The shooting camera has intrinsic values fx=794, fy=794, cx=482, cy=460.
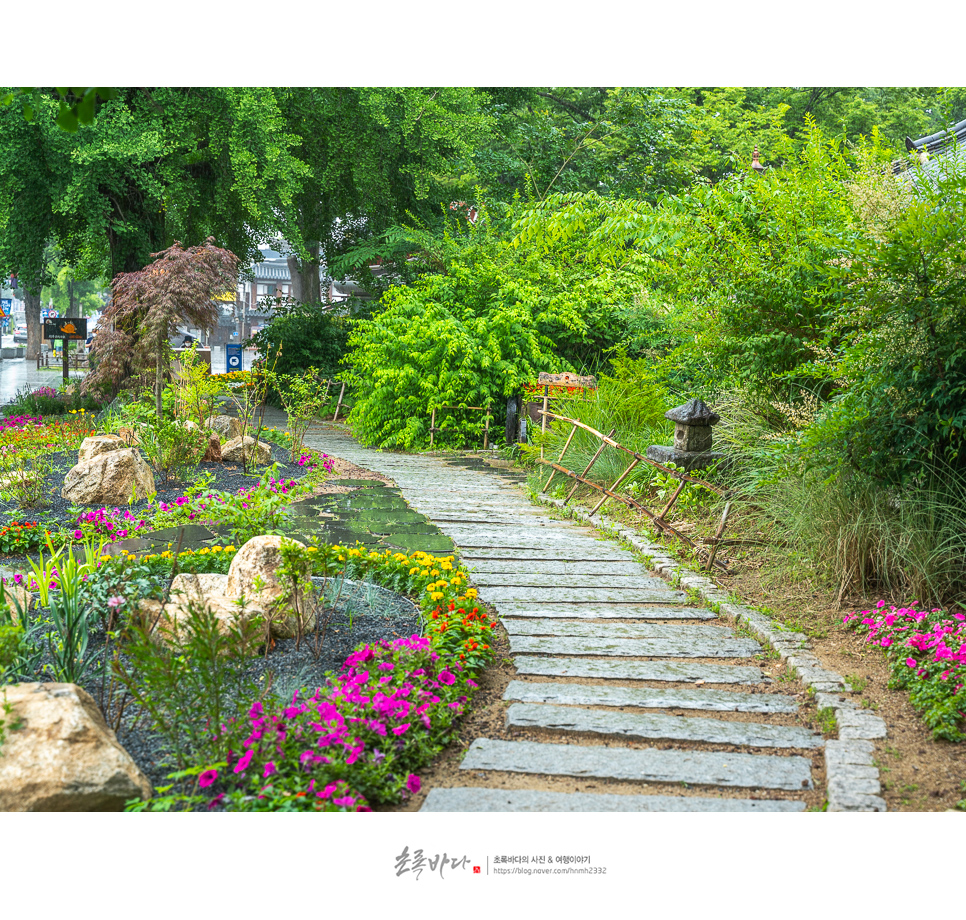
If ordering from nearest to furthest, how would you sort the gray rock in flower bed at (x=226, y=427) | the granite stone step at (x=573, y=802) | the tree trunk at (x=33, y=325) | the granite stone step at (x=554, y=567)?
the granite stone step at (x=573, y=802), the granite stone step at (x=554, y=567), the gray rock in flower bed at (x=226, y=427), the tree trunk at (x=33, y=325)

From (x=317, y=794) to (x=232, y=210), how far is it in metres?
11.3

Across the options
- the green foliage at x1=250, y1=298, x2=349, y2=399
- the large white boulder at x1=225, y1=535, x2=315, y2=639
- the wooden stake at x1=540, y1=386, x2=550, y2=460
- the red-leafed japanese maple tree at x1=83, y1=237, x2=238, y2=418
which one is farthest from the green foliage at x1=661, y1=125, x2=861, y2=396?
the green foliage at x1=250, y1=298, x2=349, y2=399

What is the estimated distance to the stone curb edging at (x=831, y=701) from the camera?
9.11ft

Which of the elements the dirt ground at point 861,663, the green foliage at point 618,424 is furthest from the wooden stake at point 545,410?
the dirt ground at point 861,663

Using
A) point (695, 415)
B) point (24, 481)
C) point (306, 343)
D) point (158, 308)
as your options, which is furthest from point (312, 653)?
point (306, 343)

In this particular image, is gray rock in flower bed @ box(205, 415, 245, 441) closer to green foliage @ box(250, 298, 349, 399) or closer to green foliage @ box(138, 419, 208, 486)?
green foliage @ box(138, 419, 208, 486)

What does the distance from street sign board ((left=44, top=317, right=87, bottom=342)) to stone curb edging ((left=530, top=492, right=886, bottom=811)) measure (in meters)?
13.7

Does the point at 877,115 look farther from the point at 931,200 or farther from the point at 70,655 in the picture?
the point at 70,655

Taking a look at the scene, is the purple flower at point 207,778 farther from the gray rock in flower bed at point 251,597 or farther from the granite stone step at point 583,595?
the granite stone step at point 583,595

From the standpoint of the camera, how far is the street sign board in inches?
602

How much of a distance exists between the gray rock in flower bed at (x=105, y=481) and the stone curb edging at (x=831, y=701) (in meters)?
4.16

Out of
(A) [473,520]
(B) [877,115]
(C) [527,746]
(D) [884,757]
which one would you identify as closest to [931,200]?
(D) [884,757]

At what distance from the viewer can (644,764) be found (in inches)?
118

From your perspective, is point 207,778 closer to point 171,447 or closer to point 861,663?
point 861,663
